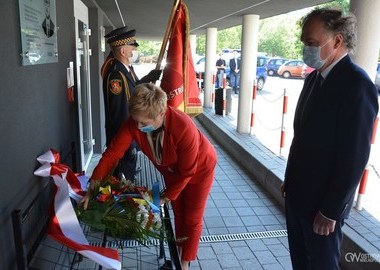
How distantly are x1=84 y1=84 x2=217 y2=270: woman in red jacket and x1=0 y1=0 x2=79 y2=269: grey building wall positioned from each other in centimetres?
35

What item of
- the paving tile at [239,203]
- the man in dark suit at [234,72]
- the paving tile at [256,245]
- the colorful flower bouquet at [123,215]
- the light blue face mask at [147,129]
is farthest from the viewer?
the man in dark suit at [234,72]

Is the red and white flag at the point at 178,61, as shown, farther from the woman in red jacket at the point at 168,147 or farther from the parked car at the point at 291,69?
the parked car at the point at 291,69

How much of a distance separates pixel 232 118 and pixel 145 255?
20.0ft

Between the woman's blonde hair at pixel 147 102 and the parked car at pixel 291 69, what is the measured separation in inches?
925

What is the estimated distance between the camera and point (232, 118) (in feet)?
28.7

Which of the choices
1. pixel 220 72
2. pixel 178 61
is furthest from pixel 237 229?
pixel 220 72

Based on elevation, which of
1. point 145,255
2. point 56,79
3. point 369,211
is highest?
point 56,79

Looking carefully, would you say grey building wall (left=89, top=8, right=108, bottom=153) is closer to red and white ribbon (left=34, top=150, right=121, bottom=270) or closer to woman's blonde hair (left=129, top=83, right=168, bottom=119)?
red and white ribbon (left=34, top=150, right=121, bottom=270)

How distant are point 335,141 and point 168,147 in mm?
910

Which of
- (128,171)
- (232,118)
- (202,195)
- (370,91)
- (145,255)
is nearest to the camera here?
(370,91)

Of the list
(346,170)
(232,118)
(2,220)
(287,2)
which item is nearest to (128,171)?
(2,220)

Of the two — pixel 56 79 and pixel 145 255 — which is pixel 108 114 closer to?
pixel 56 79

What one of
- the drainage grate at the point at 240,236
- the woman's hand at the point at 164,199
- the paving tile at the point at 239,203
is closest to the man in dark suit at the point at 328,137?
the woman's hand at the point at 164,199

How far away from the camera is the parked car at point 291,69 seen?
2378 centimetres
